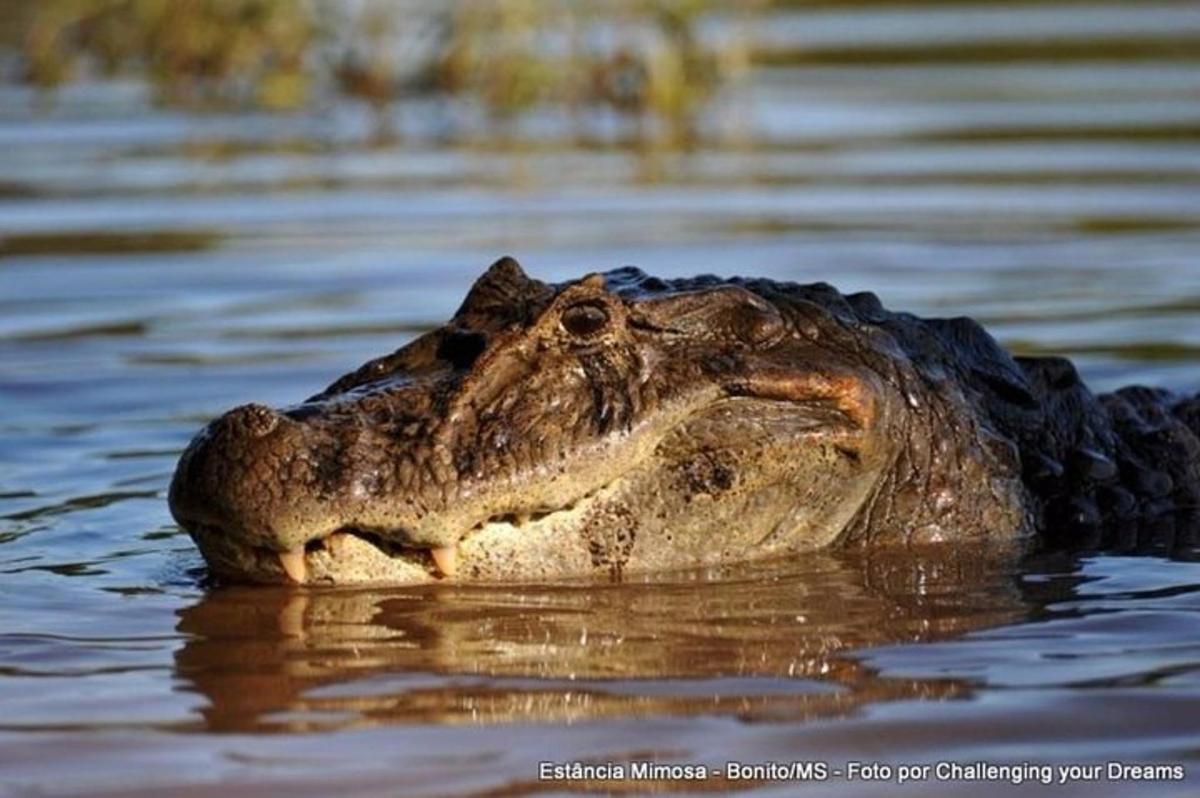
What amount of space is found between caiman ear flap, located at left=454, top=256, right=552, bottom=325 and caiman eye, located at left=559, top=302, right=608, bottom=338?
0.10 meters

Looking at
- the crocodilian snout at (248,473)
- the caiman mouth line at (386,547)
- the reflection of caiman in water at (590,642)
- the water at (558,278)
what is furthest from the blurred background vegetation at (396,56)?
the crocodilian snout at (248,473)

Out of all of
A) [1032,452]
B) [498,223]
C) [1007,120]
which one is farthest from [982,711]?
[1007,120]

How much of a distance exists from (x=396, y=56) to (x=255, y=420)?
13.1 metres

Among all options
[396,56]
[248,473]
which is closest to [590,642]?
[248,473]

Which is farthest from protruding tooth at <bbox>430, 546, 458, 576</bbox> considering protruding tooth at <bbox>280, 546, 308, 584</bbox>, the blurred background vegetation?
the blurred background vegetation

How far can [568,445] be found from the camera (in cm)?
581

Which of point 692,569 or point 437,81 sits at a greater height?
point 437,81

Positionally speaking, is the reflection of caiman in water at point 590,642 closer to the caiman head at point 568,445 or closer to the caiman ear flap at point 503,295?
the caiman head at point 568,445

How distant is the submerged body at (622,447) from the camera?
5715 millimetres

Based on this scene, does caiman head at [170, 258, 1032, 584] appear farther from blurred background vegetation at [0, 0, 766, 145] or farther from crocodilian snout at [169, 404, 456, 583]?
blurred background vegetation at [0, 0, 766, 145]

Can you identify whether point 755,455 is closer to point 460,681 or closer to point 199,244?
point 460,681

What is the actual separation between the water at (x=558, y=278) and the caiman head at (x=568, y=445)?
0.39 ft

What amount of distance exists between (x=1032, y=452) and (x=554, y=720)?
87.8 inches

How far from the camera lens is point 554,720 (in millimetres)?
4941
